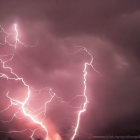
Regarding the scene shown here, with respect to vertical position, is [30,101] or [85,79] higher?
[85,79]

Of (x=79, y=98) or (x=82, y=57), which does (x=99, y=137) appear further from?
(x=82, y=57)

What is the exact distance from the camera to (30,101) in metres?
13.7

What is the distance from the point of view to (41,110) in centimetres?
1376

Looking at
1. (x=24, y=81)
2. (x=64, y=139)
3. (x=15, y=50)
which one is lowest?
(x=64, y=139)

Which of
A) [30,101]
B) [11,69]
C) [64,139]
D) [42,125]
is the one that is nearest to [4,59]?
[11,69]

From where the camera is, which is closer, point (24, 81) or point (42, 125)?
point (42, 125)

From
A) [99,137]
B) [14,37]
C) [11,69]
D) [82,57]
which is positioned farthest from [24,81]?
[99,137]

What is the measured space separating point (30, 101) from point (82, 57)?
323 centimetres

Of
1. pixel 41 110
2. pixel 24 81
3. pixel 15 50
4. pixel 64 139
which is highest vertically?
pixel 15 50

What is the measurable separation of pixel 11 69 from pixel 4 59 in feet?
1.88

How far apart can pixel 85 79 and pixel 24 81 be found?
9.64 ft

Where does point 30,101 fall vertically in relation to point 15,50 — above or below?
below

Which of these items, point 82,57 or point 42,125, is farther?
point 82,57

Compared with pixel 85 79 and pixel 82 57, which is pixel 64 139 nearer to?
pixel 85 79
